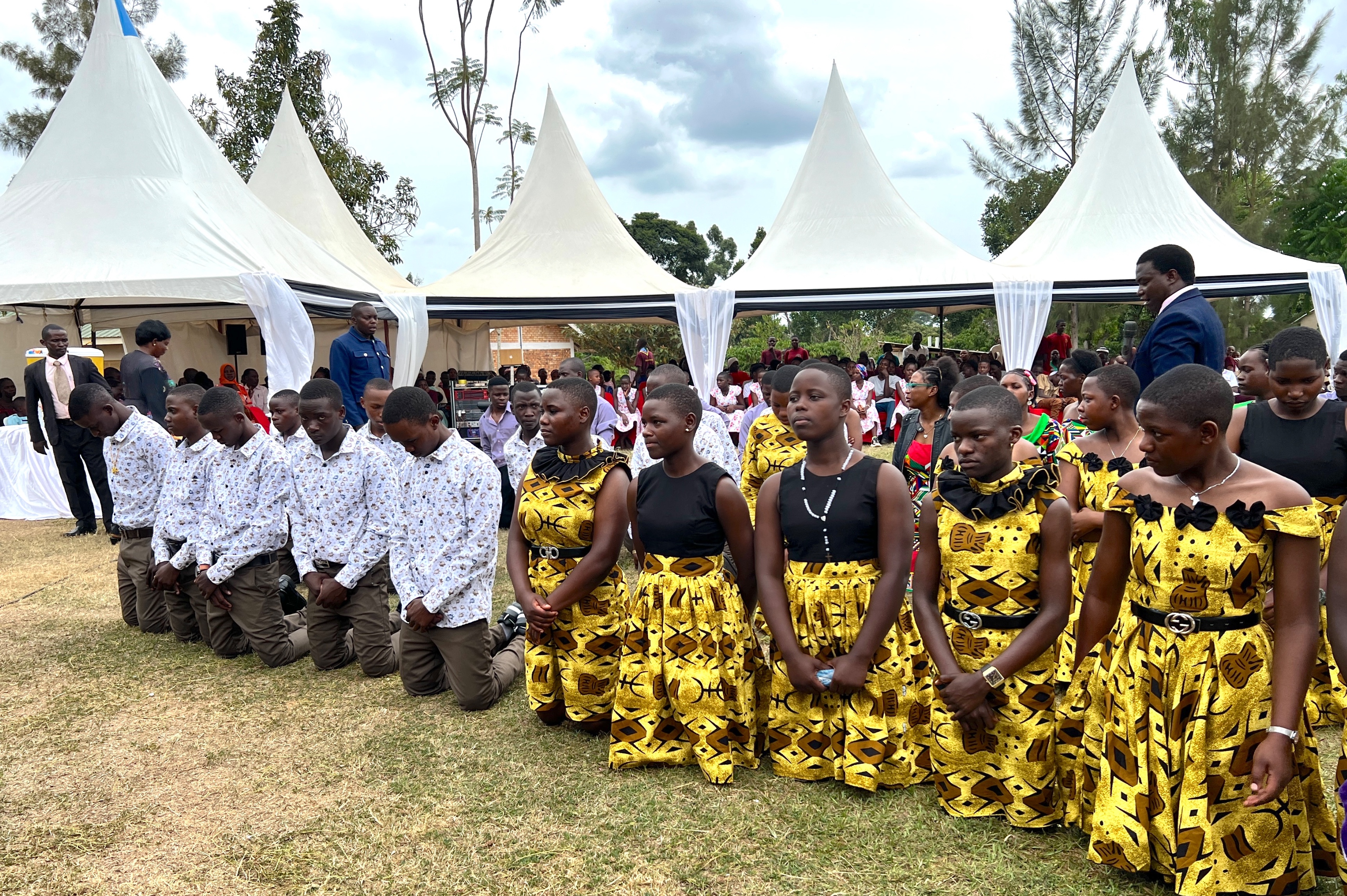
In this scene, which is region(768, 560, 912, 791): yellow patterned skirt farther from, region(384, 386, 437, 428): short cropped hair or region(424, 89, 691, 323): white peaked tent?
region(424, 89, 691, 323): white peaked tent

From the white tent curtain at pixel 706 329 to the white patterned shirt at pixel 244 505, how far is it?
962 centimetres

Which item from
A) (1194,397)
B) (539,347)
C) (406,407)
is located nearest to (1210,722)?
(1194,397)

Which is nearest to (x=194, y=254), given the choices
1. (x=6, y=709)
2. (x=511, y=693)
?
(x=6, y=709)

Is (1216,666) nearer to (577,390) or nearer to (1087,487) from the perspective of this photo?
(1087,487)

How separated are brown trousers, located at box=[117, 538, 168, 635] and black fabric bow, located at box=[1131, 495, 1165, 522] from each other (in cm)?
612

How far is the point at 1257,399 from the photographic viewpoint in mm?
5469

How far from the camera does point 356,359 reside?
26.8ft

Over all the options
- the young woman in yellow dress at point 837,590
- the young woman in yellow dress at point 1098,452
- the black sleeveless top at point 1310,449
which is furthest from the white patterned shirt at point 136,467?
the black sleeveless top at point 1310,449

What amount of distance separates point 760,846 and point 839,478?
1.42 meters

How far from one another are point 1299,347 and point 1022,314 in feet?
37.5

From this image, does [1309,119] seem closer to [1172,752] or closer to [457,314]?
[457,314]

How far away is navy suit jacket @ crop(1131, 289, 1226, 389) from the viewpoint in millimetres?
3943

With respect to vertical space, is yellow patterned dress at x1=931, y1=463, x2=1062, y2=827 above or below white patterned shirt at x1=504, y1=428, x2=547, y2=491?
below

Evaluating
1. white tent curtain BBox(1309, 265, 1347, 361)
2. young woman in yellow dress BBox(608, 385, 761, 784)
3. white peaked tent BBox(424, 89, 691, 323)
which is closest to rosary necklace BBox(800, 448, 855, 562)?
young woman in yellow dress BBox(608, 385, 761, 784)
